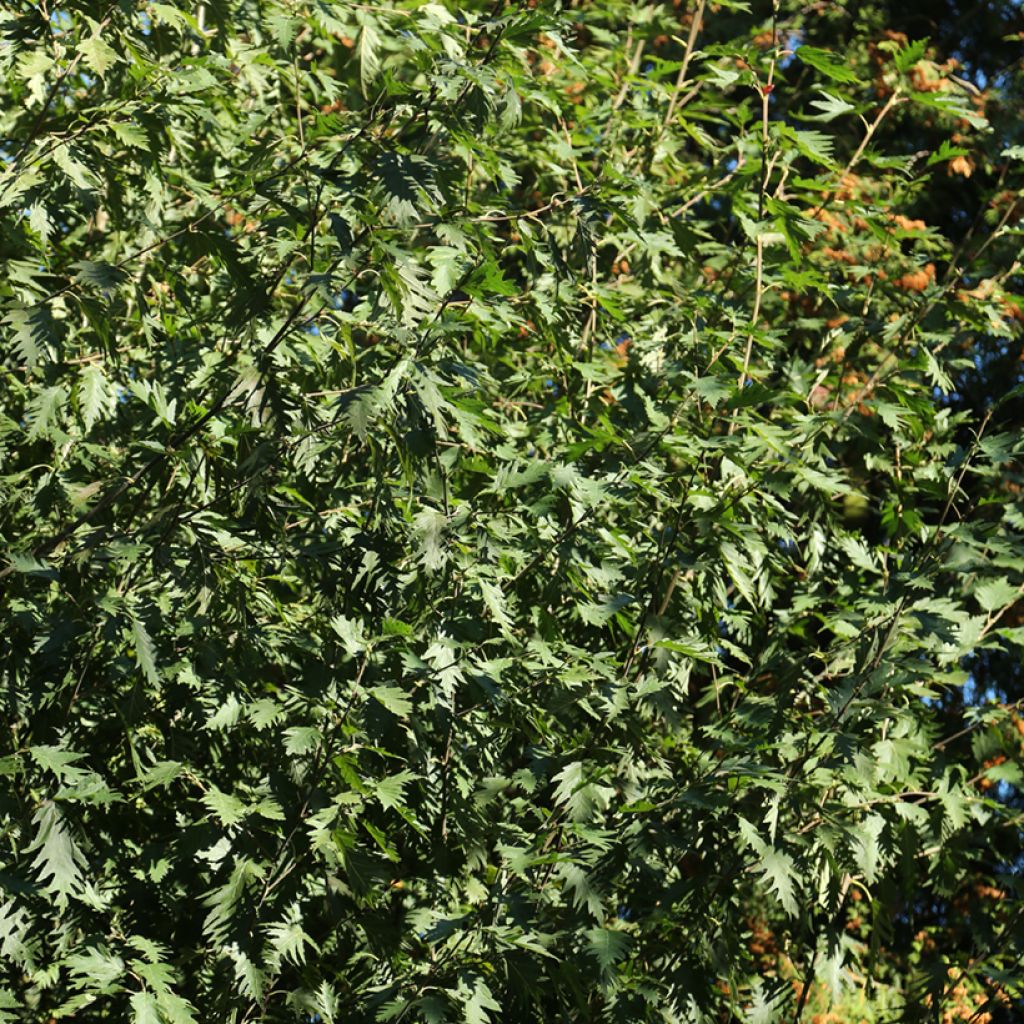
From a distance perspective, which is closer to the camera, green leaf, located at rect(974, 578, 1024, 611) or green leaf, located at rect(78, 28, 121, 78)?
green leaf, located at rect(78, 28, 121, 78)

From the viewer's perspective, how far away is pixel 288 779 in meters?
2.61

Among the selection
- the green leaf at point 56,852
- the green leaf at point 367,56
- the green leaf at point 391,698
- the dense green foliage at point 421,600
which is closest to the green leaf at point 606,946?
the dense green foliage at point 421,600

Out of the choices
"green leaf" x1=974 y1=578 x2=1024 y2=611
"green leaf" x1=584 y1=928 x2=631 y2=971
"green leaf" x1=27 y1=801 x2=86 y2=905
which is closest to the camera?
"green leaf" x1=27 y1=801 x2=86 y2=905

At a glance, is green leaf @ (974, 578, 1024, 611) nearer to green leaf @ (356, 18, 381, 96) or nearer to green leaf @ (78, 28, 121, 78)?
green leaf @ (356, 18, 381, 96)

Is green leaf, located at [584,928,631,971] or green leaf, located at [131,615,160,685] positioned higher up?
Answer: green leaf, located at [131,615,160,685]

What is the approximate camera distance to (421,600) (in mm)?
2691

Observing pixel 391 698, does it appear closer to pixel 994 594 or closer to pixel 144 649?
pixel 144 649

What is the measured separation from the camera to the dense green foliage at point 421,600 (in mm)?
2471

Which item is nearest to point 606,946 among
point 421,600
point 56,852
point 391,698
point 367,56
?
point 391,698

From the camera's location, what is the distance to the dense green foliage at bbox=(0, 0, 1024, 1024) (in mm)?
2471

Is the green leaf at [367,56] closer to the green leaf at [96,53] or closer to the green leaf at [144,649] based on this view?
the green leaf at [96,53]

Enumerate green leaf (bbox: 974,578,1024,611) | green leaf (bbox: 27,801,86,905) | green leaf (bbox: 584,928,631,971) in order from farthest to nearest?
green leaf (bbox: 974,578,1024,611) < green leaf (bbox: 584,928,631,971) < green leaf (bbox: 27,801,86,905)

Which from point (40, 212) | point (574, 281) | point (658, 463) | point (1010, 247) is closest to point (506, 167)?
point (574, 281)

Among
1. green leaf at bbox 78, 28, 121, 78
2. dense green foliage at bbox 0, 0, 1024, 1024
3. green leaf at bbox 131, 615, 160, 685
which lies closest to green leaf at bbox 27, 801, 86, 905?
dense green foliage at bbox 0, 0, 1024, 1024
